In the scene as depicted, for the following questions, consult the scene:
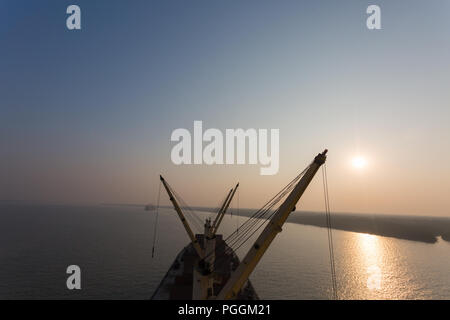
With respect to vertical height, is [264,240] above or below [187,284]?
above

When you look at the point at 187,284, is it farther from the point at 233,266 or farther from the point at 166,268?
the point at 166,268

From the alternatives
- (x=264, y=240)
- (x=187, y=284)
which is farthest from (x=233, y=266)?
(x=264, y=240)

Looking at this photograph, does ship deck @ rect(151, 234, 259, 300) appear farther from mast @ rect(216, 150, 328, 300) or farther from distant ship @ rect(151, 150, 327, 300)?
mast @ rect(216, 150, 328, 300)

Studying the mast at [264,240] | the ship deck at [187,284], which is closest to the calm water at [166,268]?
the ship deck at [187,284]

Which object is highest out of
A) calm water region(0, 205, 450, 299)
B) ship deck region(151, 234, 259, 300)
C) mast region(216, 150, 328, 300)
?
mast region(216, 150, 328, 300)

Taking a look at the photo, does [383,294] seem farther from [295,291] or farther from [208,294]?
[208,294]

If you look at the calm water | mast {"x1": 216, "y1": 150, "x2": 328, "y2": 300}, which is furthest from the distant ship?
the calm water

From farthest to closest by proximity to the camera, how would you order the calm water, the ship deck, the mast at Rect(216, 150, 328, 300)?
the calm water, the ship deck, the mast at Rect(216, 150, 328, 300)

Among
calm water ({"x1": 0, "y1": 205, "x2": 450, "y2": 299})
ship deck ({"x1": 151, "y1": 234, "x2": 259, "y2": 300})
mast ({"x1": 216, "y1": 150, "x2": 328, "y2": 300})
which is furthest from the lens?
calm water ({"x1": 0, "y1": 205, "x2": 450, "y2": 299})
